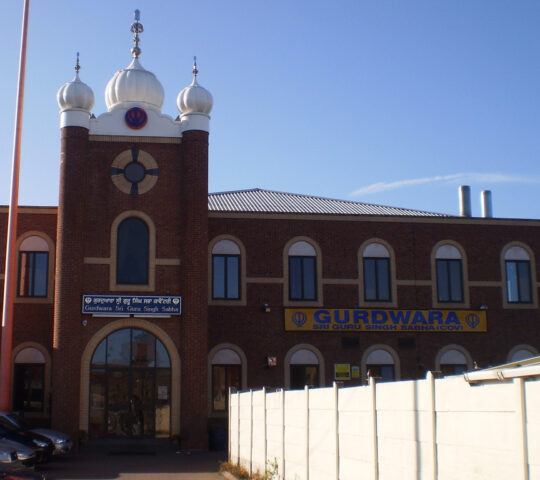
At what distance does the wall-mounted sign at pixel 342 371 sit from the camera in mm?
29641

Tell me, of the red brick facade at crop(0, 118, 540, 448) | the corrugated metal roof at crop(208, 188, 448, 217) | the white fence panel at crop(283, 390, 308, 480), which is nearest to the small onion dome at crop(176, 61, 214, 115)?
the red brick facade at crop(0, 118, 540, 448)

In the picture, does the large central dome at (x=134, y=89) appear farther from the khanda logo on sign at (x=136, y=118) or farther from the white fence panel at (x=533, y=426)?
the white fence panel at (x=533, y=426)

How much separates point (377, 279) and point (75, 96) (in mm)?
13261

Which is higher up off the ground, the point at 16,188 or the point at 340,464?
the point at 16,188

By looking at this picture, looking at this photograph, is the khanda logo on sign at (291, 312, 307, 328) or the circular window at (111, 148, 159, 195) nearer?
the circular window at (111, 148, 159, 195)

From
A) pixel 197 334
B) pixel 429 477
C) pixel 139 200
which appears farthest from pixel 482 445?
pixel 139 200

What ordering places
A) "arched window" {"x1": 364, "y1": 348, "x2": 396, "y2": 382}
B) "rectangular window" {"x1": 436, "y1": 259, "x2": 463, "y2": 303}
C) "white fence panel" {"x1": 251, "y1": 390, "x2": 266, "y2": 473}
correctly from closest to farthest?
"white fence panel" {"x1": 251, "y1": 390, "x2": 266, "y2": 473}, "arched window" {"x1": 364, "y1": 348, "x2": 396, "y2": 382}, "rectangular window" {"x1": 436, "y1": 259, "x2": 463, "y2": 303}

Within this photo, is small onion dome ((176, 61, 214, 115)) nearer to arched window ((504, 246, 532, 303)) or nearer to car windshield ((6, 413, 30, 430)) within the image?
car windshield ((6, 413, 30, 430))

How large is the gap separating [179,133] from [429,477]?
808 inches

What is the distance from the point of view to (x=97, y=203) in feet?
90.7

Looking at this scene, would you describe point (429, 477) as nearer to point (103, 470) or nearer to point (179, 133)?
point (103, 470)

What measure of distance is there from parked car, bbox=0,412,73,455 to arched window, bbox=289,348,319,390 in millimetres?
8799

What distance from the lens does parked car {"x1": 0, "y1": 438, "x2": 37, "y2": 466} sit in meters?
20.0

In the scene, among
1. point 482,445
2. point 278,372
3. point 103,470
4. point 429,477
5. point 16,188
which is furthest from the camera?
point 278,372
